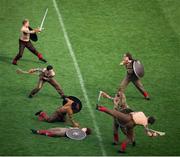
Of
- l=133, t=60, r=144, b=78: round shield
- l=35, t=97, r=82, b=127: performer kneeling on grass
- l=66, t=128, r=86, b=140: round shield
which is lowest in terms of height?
l=66, t=128, r=86, b=140: round shield

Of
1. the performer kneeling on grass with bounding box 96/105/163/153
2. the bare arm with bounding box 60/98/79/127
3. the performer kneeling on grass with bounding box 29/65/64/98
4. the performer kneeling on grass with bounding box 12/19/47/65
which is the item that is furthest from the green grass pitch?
the performer kneeling on grass with bounding box 96/105/163/153

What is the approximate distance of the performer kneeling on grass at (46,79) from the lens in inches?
884

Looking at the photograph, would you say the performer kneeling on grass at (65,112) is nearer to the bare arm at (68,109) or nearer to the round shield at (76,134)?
the bare arm at (68,109)

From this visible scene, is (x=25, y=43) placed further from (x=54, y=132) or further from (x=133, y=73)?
(x=54, y=132)

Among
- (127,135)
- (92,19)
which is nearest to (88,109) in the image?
(127,135)

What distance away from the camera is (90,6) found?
29.4 m

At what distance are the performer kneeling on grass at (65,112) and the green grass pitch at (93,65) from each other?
19cm

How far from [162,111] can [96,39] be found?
5.38m

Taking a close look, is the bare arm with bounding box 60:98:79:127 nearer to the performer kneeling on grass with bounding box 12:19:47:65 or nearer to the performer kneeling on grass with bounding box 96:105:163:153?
the performer kneeling on grass with bounding box 96:105:163:153

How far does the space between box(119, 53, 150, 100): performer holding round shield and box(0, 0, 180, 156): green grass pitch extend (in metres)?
0.47

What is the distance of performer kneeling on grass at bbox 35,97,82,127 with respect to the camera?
69.6 feet

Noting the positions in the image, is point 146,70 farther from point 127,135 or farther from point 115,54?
point 127,135

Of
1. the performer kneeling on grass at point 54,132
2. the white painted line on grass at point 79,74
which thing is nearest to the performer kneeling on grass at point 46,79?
the white painted line on grass at point 79,74

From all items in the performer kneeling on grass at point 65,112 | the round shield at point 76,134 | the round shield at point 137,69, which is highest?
the round shield at point 137,69
